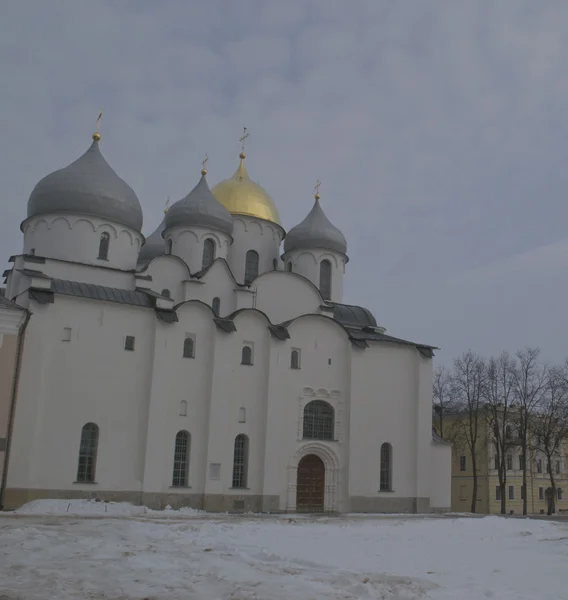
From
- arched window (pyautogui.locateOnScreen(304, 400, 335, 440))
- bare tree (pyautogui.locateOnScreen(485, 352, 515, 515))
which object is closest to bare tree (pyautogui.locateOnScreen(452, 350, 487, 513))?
bare tree (pyautogui.locateOnScreen(485, 352, 515, 515))

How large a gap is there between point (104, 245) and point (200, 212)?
5513mm

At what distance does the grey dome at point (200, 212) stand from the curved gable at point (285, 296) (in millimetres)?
3289

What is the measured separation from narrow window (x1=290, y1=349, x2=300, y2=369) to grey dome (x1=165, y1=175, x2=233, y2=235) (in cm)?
702

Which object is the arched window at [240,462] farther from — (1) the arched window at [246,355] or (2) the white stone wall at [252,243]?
(2) the white stone wall at [252,243]

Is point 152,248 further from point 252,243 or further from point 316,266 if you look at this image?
point 316,266

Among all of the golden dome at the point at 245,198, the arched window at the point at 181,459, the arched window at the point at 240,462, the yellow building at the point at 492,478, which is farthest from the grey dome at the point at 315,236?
the yellow building at the point at 492,478

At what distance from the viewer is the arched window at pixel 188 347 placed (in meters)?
28.3

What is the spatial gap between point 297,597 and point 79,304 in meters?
19.2

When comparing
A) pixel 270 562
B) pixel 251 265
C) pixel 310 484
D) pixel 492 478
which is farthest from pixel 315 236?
pixel 270 562

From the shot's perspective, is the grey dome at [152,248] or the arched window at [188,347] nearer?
the arched window at [188,347]

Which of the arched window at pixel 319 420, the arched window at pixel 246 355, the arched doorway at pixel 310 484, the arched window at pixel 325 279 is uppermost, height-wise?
the arched window at pixel 325 279

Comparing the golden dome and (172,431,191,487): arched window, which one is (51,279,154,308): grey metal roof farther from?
the golden dome

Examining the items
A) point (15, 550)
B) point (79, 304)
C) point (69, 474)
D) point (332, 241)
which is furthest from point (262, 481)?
point (15, 550)

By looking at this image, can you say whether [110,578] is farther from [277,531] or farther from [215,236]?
[215,236]
